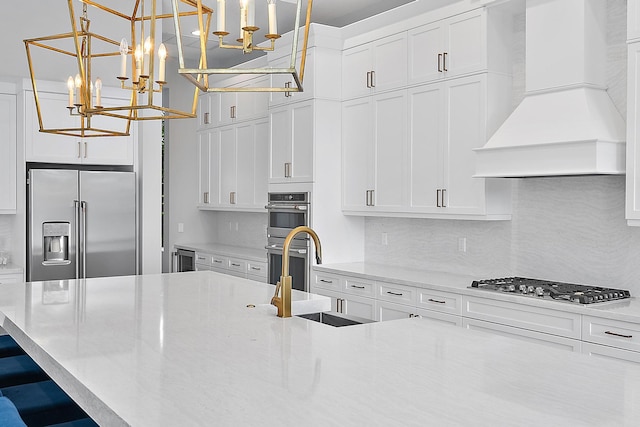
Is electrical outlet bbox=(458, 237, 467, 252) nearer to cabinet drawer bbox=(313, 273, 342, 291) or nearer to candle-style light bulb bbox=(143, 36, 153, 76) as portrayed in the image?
cabinet drawer bbox=(313, 273, 342, 291)

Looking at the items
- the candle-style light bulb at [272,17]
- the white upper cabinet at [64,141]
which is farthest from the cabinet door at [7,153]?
the candle-style light bulb at [272,17]

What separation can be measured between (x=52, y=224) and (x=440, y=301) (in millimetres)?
3399

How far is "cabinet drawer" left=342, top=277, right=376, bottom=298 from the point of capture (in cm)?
473

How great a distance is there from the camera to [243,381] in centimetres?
168

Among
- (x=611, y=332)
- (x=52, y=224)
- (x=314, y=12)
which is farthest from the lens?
(x=314, y=12)

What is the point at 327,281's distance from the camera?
5.21m

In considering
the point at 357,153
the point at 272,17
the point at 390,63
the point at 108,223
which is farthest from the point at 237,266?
the point at 272,17

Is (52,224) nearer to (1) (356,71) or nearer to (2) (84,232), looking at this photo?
(2) (84,232)

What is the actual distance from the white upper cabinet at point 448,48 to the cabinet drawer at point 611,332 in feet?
6.19

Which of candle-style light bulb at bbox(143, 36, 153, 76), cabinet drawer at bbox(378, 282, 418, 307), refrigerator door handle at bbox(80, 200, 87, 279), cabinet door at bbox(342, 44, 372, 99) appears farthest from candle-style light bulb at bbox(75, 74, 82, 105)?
cabinet door at bbox(342, 44, 372, 99)

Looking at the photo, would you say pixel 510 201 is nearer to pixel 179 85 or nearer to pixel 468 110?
pixel 468 110

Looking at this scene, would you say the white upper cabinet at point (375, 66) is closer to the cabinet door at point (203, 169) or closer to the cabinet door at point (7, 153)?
the cabinet door at point (203, 169)

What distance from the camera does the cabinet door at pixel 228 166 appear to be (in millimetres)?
6883

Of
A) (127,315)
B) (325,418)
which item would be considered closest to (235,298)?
(127,315)
